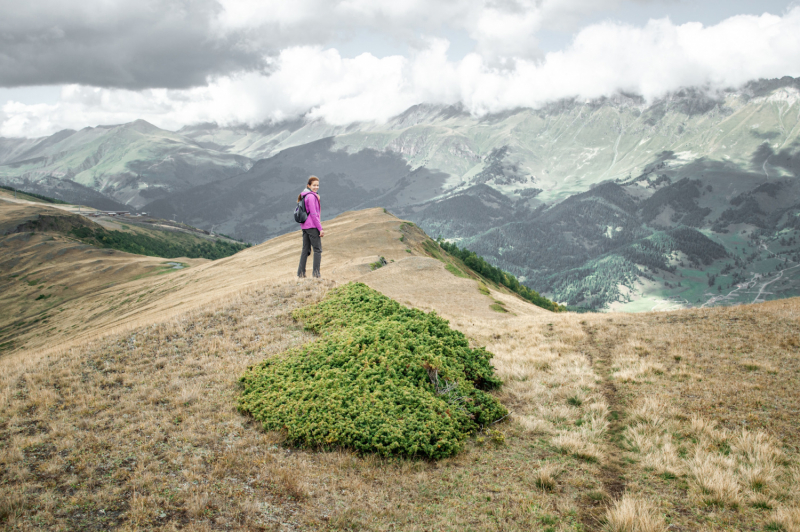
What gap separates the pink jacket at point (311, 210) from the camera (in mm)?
18453

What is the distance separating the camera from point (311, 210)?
18.6 metres

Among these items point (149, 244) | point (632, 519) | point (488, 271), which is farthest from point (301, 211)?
point (149, 244)

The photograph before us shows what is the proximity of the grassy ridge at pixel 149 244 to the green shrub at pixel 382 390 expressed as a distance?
6055 inches

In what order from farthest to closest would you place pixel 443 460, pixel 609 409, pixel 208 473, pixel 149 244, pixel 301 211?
pixel 149 244 < pixel 301 211 < pixel 609 409 < pixel 443 460 < pixel 208 473

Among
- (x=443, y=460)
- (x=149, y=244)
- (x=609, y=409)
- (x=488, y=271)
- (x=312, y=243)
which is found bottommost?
(x=488, y=271)

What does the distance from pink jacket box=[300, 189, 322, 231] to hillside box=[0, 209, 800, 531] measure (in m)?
5.45

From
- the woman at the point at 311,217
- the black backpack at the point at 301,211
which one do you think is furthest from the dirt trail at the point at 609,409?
the black backpack at the point at 301,211

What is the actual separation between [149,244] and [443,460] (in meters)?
195

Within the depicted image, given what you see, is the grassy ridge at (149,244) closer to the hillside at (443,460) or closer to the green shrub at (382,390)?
the hillside at (443,460)

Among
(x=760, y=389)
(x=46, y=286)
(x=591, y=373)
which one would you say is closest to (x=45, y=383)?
(x=591, y=373)

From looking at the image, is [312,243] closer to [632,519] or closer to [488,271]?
[632,519]

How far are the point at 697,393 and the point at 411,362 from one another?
294 inches

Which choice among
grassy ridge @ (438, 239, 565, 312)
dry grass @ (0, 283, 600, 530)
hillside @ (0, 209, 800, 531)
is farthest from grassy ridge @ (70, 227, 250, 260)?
dry grass @ (0, 283, 600, 530)

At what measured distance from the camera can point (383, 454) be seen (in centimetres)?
812
